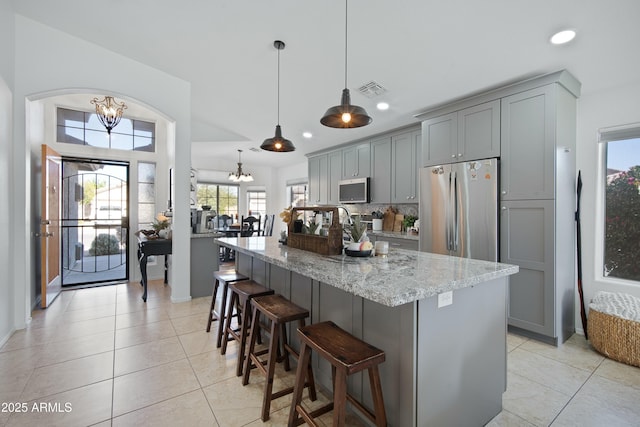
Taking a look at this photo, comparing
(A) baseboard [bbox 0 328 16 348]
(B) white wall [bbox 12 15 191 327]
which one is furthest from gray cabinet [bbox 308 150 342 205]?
(A) baseboard [bbox 0 328 16 348]

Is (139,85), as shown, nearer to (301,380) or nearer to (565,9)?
(301,380)

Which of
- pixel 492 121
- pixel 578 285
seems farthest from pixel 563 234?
pixel 492 121

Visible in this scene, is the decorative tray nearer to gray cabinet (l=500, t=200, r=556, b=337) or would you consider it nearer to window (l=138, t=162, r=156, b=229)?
gray cabinet (l=500, t=200, r=556, b=337)

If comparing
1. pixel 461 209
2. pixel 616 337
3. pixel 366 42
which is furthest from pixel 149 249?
pixel 616 337

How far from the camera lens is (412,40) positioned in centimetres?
245

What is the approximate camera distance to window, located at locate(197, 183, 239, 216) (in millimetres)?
8062

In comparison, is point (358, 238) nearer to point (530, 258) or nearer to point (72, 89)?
point (530, 258)

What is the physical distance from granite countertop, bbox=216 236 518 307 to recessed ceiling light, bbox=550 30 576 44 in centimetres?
184

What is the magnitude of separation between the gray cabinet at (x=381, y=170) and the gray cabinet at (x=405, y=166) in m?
0.09

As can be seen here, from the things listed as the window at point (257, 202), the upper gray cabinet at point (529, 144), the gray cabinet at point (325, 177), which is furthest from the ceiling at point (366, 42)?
the window at point (257, 202)

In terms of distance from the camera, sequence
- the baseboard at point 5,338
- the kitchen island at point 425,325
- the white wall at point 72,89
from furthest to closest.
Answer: the white wall at point 72,89
the baseboard at point 5,338
the kitchen island at point 425,325

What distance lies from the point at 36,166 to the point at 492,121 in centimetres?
526

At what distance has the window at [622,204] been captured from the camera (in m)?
2.71

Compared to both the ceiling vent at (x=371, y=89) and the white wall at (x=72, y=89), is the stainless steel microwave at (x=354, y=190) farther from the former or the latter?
the white wall at (x=72, y=89)
